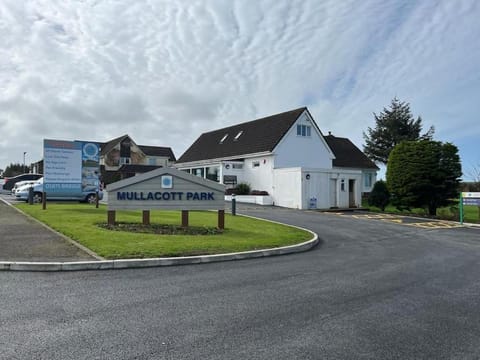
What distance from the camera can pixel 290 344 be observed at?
4156 millimetres

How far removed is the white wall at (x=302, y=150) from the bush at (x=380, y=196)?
6.19 meters

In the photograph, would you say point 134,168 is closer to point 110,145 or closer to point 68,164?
point 110,145

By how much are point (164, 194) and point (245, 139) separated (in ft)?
75.8

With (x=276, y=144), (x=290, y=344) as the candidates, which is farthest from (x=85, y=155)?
(x=290, y=344)

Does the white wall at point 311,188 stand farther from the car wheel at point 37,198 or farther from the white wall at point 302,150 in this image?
the car wheel at point 37,198

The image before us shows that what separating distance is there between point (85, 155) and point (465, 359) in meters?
20.1

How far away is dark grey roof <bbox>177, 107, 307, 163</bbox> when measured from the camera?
3184 centimetres

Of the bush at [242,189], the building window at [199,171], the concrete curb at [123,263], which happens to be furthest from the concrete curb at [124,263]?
the building window at [199,171]

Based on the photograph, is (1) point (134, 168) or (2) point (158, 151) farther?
(2) point (158, 151)

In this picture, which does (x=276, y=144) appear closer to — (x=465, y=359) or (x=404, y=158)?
(x=404, y=158)

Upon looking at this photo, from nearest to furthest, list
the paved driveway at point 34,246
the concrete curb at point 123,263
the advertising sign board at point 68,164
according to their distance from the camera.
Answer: the concrete curb at point 123,263
the paved driveway at point 34,246
the advertising sign board at point 68,164

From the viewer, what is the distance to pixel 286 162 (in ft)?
102

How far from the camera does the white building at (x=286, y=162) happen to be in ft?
86.3

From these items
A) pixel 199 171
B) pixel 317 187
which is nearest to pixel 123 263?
pixel 317 187
